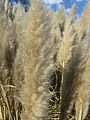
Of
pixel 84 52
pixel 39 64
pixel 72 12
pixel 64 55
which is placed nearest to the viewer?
pixel 39 64

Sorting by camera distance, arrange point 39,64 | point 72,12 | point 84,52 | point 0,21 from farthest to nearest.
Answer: point 72,12
point 84,52
point 0,21
point 39,64

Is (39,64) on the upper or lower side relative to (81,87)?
upper

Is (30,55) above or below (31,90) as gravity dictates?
above

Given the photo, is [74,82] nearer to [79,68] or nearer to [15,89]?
[79,68]

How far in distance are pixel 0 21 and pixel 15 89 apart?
44 centimetres

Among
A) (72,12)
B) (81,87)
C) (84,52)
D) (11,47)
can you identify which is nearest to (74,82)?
(81,87)

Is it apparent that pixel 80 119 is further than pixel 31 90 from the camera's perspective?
Yes

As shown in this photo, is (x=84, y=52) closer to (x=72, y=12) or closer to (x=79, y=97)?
(x=79, y=97)

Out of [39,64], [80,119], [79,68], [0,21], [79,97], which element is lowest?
[80,119]

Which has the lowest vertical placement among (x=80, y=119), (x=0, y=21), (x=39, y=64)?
(x=80, y=119)

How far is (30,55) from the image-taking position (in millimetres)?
1856

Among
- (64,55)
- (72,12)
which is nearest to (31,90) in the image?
(64,55)

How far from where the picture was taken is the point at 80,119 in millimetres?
2605

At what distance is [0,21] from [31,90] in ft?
2.06
